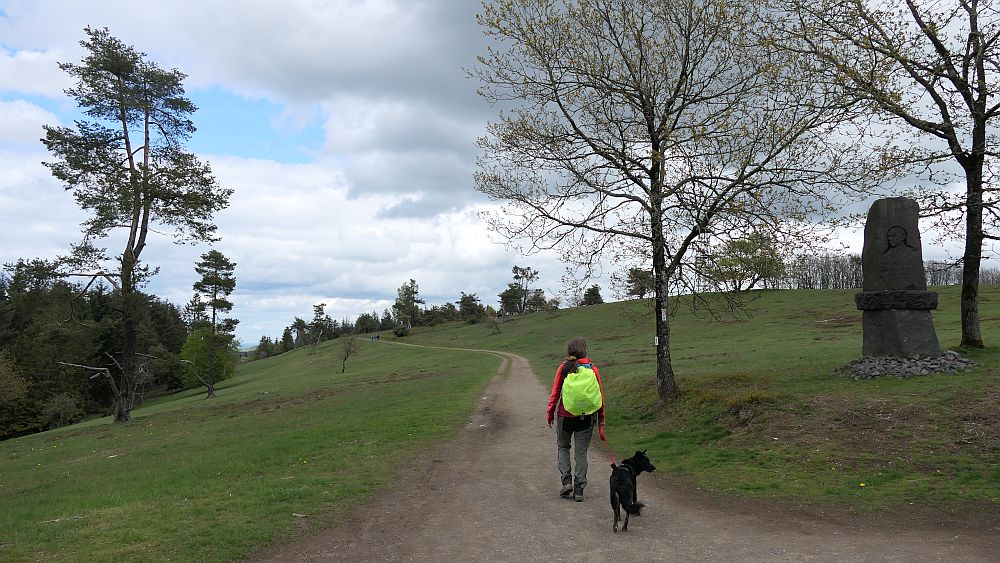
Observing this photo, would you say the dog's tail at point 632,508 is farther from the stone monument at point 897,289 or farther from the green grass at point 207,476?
the stone monument at point 897,289

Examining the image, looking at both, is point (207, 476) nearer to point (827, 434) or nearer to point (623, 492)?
point (623, 492)

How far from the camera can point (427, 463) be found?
11.0 meters

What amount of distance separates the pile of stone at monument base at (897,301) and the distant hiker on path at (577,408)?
387 inches

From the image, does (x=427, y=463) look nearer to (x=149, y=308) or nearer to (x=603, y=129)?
(x=603, y=129)

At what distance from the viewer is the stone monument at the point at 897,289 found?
45.0 ft

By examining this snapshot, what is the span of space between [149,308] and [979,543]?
28292mm

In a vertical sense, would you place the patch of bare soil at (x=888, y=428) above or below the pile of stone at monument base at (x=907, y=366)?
below

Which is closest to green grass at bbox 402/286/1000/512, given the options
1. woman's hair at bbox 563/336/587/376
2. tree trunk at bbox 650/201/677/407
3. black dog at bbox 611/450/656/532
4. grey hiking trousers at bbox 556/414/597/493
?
tree trunk at bbox 650/201/677/407

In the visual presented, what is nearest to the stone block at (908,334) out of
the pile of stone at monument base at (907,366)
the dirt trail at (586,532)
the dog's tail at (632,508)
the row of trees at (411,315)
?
the pile of stone at monument base at (907,366)

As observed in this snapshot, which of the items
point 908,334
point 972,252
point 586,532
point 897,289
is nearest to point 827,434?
point 908,334

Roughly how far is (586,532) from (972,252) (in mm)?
15205

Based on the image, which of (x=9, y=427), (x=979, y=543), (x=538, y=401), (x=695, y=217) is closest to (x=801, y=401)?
(x=695, y=217)

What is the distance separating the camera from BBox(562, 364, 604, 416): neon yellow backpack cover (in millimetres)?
7547

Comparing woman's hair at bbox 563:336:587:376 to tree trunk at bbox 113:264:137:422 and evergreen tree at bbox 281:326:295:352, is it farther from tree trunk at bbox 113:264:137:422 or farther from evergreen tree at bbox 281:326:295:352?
evergreen tree at bbox 281:326:295:352
